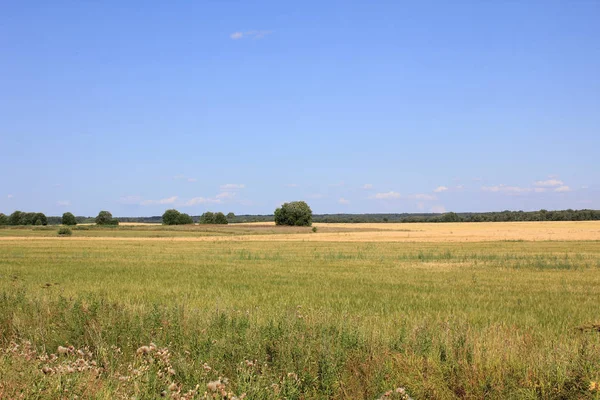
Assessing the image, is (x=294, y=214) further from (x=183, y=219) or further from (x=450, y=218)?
(x=450, y=218)

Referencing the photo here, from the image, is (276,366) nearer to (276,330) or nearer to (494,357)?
(276,330)

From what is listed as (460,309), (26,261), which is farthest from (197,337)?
(26,261)

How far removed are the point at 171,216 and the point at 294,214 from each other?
39.1 metres

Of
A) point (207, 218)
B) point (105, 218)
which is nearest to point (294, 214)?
point (207, 218)

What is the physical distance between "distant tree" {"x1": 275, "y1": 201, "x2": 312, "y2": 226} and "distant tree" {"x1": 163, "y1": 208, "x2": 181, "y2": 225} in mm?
32229

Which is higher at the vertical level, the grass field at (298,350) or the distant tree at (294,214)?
the distant tree at (294,214)

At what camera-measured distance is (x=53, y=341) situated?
373 inches

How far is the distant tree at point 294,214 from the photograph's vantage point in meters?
136

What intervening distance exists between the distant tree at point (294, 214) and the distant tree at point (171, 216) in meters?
32.2

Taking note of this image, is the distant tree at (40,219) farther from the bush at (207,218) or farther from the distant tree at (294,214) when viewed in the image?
the distant tree at (294,214)

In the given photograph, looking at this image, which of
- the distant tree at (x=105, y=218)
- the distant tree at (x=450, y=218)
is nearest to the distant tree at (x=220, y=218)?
the distant tree at (x=105, y=218)

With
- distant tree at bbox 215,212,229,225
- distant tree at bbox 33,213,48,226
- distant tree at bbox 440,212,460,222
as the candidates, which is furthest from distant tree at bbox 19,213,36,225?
distant tree at bbox 440,212,460,222

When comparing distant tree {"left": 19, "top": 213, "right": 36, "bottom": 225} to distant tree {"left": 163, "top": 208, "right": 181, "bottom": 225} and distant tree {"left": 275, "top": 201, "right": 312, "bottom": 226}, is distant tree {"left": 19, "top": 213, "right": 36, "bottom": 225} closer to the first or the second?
distant tree {"left": 163, "top": 208, "right": 181, "bottom": 225}

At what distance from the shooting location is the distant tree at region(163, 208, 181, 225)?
502 ft
